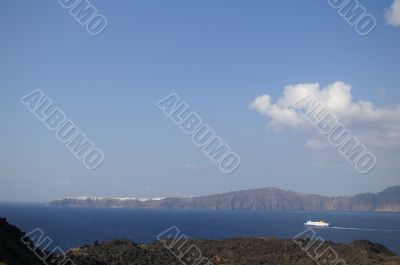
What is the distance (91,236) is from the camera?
336 feet

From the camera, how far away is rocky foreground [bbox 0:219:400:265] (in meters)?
47.1

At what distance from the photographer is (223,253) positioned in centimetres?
5394

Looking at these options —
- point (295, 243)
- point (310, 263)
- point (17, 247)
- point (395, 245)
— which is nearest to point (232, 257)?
point (310, 263)

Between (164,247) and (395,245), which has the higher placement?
(395,245)

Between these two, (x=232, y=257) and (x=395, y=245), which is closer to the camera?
(x=232, y=257)

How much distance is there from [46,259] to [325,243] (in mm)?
37900

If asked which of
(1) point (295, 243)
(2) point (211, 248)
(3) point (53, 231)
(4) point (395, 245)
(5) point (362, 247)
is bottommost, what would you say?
Answer: (3) point (53, 231)

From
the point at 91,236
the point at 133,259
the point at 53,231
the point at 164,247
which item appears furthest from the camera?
the point at 53,231

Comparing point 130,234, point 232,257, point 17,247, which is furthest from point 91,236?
point 17,247

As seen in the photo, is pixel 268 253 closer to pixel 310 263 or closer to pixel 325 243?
pixel 310 263

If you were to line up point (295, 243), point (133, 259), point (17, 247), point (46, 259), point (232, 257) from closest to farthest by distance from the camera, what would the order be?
point (17, 247) → point (46, 259) → point (133, 259) → point (232, 257) → point (295, 243)

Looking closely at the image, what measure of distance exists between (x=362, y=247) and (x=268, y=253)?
14.3 metres

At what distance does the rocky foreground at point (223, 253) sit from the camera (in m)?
47.1

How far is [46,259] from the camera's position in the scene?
3697cm
